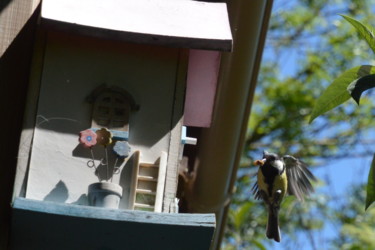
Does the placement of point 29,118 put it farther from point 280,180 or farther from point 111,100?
point 280,180

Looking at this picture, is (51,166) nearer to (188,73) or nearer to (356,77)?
(188,73)

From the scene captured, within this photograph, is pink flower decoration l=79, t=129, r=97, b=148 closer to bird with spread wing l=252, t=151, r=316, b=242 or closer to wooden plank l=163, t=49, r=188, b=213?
wooden plank l=163, t=49, r=188, b=213

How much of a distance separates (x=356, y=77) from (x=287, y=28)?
7.24m

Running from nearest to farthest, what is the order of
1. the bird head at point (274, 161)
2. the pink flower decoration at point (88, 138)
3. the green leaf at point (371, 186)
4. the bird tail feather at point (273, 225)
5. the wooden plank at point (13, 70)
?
the green leaf at point (371, 186) → the pink flower decoration at point (88, 138) → the wooden plank at point (13, 70) → the bird tail feather at point (273, 225) → the bird head at point (274, 161)

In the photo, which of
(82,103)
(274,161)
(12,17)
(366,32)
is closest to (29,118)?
(82,103)

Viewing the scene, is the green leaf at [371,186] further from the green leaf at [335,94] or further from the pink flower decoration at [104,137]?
the pink flower decoration at [104,137]

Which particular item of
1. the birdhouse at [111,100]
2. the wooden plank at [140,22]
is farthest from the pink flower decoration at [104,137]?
the wooden plank at [140,22]

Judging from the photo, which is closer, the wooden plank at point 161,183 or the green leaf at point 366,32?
the green leaf at point 366,32

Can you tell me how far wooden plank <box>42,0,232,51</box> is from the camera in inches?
126

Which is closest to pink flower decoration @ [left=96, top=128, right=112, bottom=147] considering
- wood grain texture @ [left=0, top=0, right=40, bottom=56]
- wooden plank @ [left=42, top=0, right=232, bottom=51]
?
wooden plank @ [left=42, top=0, right=232, bottom=51]

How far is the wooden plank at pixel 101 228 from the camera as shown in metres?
2.67

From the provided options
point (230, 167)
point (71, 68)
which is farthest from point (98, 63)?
point (230, 167)

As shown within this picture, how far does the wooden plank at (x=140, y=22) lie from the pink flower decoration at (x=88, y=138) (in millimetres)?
424

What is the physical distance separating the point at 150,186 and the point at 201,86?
72 centimetres
